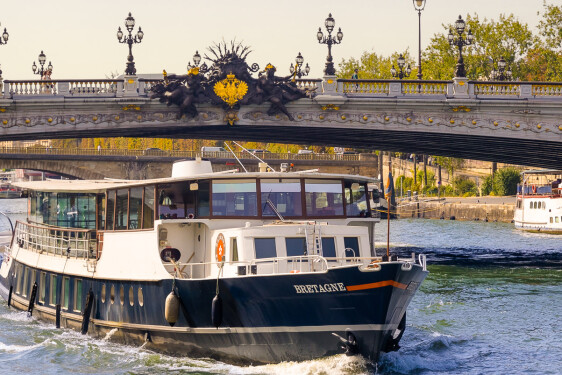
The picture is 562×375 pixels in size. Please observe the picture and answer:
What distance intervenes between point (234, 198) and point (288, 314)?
3430mm

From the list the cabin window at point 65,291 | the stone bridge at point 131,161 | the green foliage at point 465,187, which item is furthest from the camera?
the green foliage at point 465,187

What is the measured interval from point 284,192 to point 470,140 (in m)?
27.5

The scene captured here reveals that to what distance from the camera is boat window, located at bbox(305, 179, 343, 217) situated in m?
26.0

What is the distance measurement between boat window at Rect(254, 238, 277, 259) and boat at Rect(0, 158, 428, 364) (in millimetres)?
22

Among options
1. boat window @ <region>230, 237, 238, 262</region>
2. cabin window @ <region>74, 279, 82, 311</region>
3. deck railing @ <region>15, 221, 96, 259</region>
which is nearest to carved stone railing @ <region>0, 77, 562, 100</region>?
deck railing @ <region>15, 221, 96, 259</region>

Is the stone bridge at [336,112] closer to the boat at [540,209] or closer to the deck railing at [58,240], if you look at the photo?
the deck railing at [58,240]

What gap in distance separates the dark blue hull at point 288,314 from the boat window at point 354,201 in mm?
2854

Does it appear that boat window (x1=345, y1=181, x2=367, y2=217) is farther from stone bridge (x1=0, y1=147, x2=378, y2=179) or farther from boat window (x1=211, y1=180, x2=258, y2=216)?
stone bridge (x1=0, y1=147, x2=378, y2=179)

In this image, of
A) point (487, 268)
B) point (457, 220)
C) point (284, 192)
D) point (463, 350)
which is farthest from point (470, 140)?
point (457, 220)

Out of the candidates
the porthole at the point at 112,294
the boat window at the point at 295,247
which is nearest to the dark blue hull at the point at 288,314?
the boat window at the point at 295,247

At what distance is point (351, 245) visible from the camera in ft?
83.0

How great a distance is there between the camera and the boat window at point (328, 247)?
24.8 m

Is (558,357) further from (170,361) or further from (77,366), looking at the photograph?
(77,366)

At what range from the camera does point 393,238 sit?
221 feet
